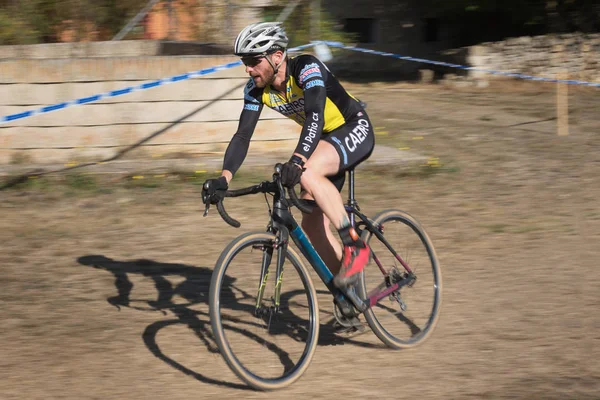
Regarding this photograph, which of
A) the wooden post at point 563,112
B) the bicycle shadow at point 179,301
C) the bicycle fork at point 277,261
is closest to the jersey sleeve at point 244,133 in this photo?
the bicycle fork at point 277,261

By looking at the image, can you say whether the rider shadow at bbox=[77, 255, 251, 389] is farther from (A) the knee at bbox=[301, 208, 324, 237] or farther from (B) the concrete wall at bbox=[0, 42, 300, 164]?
(B) the concrete wall at bbox=[0, 42, 300, 164]

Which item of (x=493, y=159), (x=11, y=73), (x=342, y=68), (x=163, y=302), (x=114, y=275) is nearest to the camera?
(x=163, y=302)

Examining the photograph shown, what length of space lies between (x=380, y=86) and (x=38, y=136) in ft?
28.5

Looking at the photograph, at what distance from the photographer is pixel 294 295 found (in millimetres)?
5188

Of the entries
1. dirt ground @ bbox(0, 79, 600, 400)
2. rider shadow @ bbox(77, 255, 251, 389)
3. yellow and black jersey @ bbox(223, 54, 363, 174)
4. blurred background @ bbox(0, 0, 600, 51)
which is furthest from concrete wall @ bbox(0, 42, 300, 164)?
yellow and black jersey @ bbox(223, 54, 363, 174)

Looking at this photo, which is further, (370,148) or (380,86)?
(380,86)

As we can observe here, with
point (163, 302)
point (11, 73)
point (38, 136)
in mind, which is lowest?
point (163, 302)

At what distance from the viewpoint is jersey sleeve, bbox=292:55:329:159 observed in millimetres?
4707

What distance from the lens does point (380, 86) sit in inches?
676

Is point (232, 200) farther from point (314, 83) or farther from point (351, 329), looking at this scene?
point (314, 83)

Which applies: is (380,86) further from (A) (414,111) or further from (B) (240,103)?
(B) (240,103)

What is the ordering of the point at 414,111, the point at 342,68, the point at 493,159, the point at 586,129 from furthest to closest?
the point at 342,68, the point at 414,111, the point at 586,129, the point at 493,159

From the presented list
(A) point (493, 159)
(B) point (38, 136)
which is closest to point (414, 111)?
(A) point (493, 159)

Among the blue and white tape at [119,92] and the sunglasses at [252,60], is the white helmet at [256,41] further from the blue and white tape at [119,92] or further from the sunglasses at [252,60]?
the blue and white tape at [119,92]
